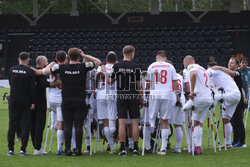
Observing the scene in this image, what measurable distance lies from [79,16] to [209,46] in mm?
9953

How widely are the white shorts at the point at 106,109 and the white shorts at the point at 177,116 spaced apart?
4.24ft

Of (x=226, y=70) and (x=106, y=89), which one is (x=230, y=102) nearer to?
(x=226, y=70)

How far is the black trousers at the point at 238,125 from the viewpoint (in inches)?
454

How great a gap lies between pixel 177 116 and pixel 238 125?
1.80 meters

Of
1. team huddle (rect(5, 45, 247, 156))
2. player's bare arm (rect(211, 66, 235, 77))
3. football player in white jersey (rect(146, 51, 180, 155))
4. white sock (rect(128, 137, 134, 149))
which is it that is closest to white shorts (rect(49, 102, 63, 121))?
team huddle (rect(5, 45, 247, 156))

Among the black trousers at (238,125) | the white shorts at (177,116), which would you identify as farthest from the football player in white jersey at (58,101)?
the black trousers at (238,125)

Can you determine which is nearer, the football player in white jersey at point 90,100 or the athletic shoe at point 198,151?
the athletic shoe at point 198,151

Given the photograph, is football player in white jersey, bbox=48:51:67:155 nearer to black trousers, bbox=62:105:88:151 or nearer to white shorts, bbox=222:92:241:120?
black trousers, bbox=62:105:88:151

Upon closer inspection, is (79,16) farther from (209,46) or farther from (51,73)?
(51,73)

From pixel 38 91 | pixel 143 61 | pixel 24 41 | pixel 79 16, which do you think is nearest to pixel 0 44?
pixel 24 41

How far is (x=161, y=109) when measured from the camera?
10312mm

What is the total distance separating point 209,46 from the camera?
3362 centimetres

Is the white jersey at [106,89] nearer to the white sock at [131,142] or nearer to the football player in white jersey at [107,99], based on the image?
the football player in white jersey at [107,99]

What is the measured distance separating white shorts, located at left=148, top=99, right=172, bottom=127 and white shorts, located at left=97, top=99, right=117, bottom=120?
32.9 inches
